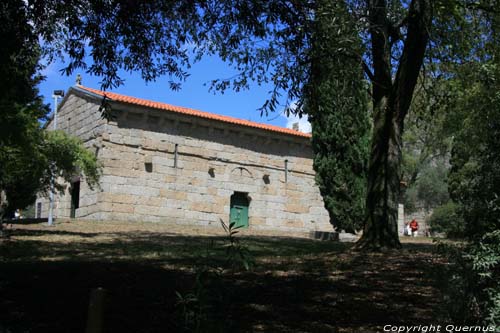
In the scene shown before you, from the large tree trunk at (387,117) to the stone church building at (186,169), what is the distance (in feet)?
41.9

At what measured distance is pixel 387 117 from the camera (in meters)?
10.1

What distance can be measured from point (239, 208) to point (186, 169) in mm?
3288

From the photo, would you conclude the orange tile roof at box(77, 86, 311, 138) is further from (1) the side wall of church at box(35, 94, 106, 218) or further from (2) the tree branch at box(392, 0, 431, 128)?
(2) the tree branch at box(392, 0, 431, 128)

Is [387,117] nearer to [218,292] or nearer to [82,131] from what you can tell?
[218,292]

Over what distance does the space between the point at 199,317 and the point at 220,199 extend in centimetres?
2029

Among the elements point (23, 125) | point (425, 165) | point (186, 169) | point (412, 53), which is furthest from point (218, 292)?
point (425, 165)

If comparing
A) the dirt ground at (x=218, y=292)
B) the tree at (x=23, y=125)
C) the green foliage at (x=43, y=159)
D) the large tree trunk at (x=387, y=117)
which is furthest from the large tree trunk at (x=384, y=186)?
the green foliage at (x=43, y=159)

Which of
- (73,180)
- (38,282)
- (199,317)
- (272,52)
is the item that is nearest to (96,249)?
(38,282)

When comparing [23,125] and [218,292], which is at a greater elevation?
[23,125]

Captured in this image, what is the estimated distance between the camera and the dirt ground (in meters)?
4.99

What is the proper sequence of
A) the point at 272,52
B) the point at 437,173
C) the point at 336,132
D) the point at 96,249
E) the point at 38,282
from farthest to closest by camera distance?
the point at 437,173, the point at 336,132, the point at 96,249, the point at 272,52, the point at 38,282

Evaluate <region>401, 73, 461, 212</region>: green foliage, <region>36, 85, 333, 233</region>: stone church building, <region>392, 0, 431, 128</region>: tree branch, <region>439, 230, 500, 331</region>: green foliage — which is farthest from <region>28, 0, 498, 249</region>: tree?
<region>401, 73, 461, 212</region>: green foliage

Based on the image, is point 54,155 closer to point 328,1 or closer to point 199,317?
point 328,1

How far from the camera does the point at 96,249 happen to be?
10.6 meters
